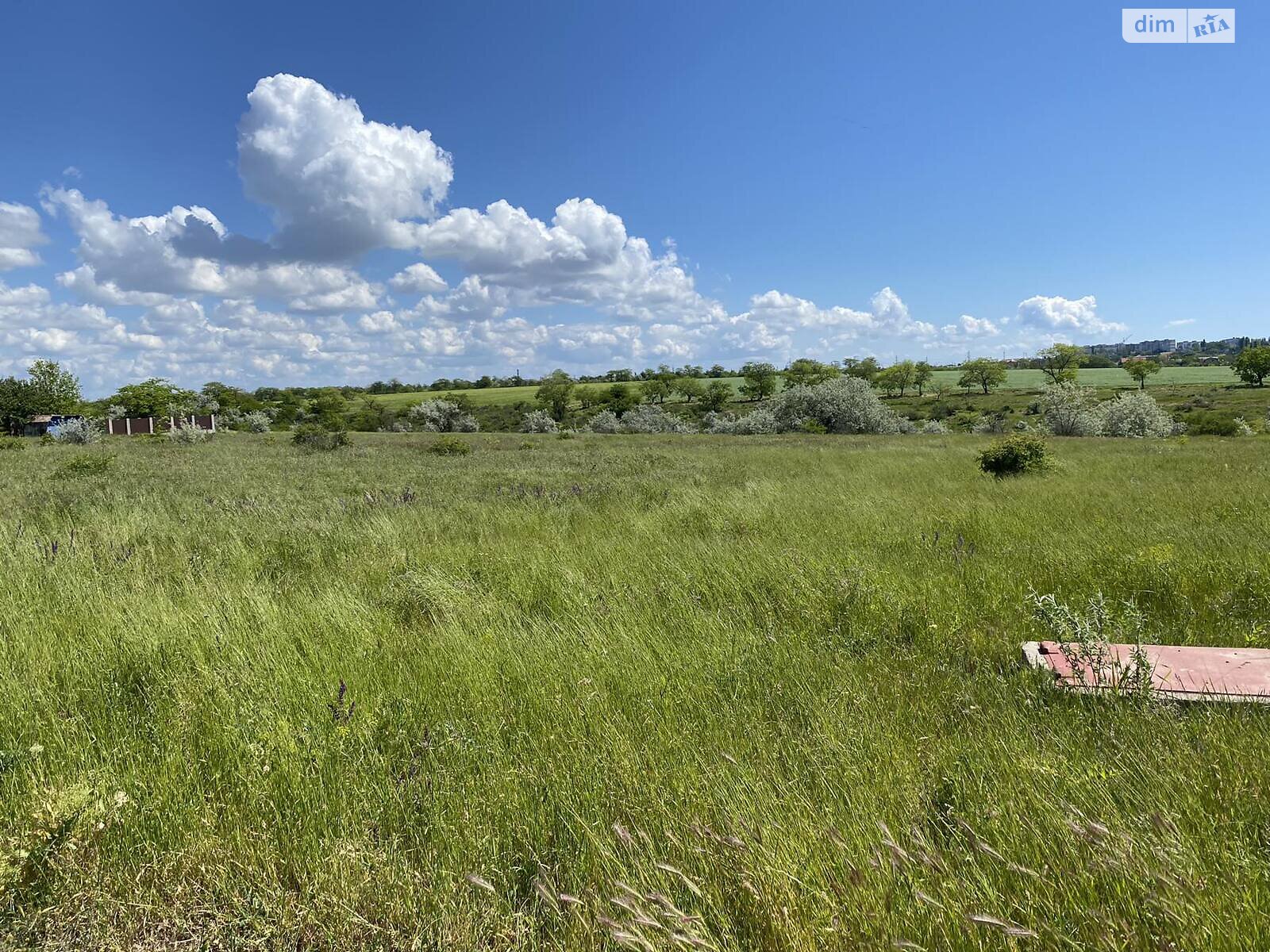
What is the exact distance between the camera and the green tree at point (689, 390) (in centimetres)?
13438

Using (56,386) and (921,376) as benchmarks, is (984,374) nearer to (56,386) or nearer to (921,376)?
(921,376)

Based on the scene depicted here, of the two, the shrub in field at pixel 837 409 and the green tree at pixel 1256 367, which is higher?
the green tree at pixel 1256 367

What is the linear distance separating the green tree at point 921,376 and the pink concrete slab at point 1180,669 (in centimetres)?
16122

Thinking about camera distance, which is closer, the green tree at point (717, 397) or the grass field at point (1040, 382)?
the green tree at point (717, 397)

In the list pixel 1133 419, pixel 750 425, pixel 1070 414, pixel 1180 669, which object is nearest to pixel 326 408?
pixel 750 425

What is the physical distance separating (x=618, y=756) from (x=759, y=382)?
136943mm

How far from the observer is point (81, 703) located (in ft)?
10.4

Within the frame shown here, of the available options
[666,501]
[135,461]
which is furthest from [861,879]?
[135,461]

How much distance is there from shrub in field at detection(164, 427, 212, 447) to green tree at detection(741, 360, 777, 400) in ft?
360

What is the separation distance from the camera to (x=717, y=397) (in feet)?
395

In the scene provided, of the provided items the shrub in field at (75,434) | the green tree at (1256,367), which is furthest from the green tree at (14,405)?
the green tree at (1256,367)

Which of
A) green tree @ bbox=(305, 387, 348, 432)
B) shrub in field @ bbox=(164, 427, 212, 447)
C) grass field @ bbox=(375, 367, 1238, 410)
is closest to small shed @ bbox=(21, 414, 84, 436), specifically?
green tree @ bbox=(305, 387, 348, 432)

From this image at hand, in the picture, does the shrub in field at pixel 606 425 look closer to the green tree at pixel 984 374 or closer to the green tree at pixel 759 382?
the green tree at pixel 759 382

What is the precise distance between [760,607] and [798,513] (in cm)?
429
